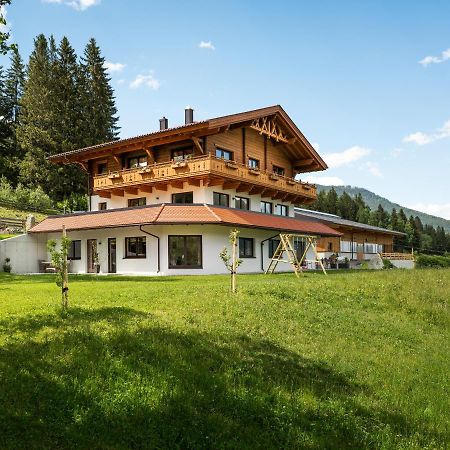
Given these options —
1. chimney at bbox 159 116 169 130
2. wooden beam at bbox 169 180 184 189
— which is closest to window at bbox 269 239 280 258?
wooden beam at bbox 169 180 184 189

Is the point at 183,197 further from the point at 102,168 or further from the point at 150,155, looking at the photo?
A: the point at 102,168

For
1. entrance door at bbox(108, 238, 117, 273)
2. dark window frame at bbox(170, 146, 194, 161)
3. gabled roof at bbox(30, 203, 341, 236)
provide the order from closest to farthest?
gabled roof at bbox(30, 203, 341, 236) → entrance door at bbox(108, 238, 117, 273) → dark window frame at bbox(170, 146, 194, 161)

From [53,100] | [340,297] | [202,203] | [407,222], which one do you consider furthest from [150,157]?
[407,222]

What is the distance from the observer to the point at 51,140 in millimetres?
53344

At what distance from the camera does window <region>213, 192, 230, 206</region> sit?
95.3 ft

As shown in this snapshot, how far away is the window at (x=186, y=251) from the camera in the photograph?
86.5ft

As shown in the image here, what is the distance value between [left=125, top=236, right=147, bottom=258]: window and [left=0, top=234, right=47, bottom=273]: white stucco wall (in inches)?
293

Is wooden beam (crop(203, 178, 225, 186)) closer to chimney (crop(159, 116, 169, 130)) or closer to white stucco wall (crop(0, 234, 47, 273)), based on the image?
chimney (crop(159, 116, 169, 130))

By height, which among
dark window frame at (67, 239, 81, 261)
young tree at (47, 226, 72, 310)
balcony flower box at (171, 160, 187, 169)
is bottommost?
young tree at (47, 226, 72, 310)

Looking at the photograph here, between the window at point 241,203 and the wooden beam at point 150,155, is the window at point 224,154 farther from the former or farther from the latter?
the wooden beam at point 150,155

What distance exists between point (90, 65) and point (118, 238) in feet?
138

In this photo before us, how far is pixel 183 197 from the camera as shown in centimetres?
2909

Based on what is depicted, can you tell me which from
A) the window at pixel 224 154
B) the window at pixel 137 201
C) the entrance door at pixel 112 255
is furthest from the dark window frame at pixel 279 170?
the entrance door at pixel 112 255

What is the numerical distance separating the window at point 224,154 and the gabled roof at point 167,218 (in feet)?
12.9
